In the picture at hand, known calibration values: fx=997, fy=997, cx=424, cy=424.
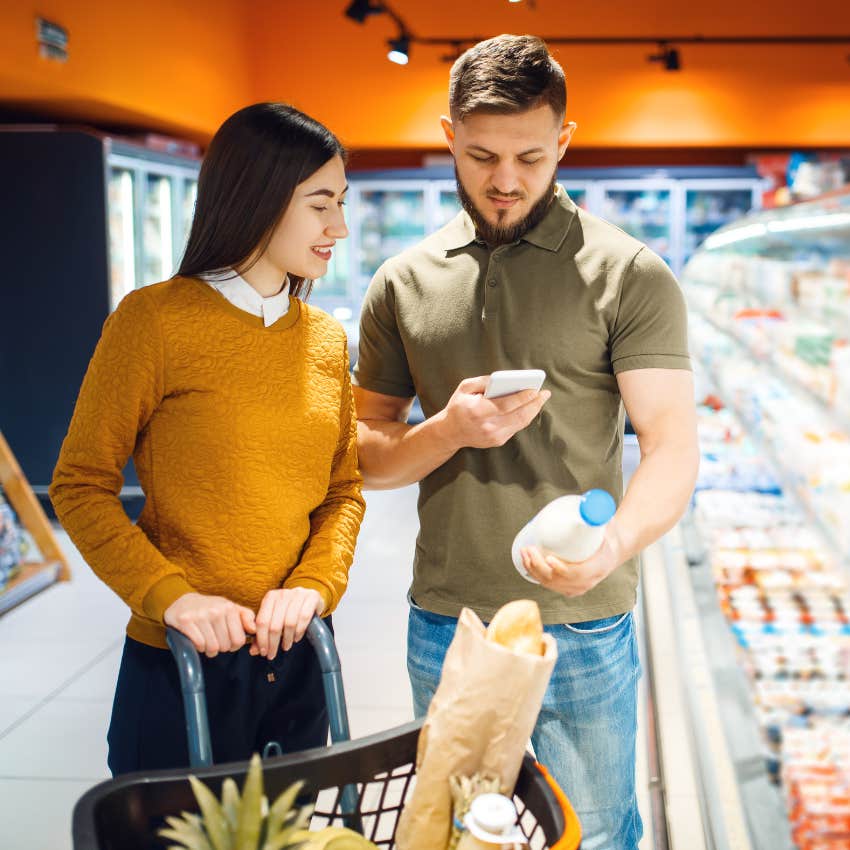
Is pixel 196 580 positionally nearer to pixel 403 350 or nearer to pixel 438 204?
pixel 403 350

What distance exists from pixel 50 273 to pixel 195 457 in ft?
17.2

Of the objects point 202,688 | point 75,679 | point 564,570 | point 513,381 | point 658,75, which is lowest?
point 75,679

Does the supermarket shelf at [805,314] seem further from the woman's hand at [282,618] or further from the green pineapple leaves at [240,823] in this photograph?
the green pineapple leaves at [240,823]

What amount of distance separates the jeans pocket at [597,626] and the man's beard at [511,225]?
0.68 meters

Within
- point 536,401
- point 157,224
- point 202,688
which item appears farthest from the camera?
point 157,224

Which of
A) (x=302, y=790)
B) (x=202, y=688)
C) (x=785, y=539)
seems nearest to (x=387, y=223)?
(x=785, y=539)

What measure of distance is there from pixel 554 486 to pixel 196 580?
622 mm

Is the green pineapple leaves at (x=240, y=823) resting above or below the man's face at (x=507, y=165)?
below

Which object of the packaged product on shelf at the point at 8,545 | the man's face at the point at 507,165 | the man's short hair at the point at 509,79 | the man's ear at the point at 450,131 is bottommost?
the packaged product on shelf at the point at 8,545

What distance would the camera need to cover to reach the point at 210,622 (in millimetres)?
1329

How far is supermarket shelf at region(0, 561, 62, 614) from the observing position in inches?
179

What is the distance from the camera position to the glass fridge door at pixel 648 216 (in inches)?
372

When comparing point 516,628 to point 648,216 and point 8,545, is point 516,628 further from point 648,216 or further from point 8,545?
point 648,216

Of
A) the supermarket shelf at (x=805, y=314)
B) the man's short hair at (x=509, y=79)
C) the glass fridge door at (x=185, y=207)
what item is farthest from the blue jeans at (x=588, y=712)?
the glass fridge door at (x=185, y=207)
